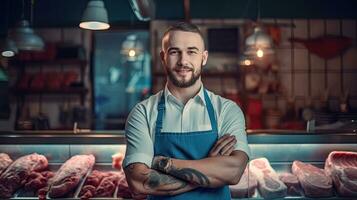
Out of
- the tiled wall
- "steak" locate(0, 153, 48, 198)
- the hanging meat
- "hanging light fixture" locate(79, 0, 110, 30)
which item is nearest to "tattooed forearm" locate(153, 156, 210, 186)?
"steak" locate(0, 153, 48, 198)

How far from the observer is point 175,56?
198 cm

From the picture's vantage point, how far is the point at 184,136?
203 centimetres

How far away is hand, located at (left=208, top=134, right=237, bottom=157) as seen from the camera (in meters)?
1.96

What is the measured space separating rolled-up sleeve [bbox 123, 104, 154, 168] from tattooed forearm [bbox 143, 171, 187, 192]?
7cm

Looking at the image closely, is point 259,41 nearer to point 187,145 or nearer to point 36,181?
point 36,181

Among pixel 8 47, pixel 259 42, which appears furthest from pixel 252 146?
pixel 8 47

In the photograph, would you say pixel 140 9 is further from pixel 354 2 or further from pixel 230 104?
pixel 354 2

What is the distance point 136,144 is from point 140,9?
3.03 m

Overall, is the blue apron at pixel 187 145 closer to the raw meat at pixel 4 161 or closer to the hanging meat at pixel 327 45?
the raw meat at pixel 4 161

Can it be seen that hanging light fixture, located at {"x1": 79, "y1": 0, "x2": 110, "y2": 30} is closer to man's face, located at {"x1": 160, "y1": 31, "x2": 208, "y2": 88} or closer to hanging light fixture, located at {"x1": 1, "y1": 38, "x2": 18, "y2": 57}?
hanging light fixture, located at {"x1": 1, "y1": 38, "x2": 18, "y2": 57}

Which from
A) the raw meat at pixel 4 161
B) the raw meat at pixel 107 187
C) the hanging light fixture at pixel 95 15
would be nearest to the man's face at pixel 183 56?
the raw meat at pixel 107 187

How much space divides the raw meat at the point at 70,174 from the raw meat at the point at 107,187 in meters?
0.17

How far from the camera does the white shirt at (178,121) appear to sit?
2002 mm

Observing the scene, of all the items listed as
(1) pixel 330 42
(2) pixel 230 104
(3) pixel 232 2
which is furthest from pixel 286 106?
(2) pixel 230 104
